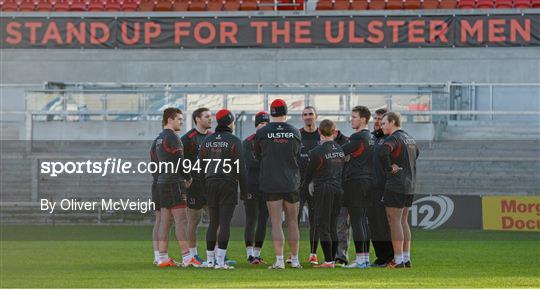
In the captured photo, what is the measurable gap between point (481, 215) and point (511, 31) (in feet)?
33.9

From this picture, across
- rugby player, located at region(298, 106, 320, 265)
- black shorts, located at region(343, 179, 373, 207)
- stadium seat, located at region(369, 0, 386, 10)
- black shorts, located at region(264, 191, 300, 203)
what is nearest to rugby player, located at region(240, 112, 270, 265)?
rugby player, located at region(298, 106, 320, 265)

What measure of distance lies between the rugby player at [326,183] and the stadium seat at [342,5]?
1889 cm

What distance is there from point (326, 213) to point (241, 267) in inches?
48.8

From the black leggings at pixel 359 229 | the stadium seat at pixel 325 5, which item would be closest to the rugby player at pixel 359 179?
the black leggings at pixel 359 229

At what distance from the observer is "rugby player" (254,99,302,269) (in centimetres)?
1323

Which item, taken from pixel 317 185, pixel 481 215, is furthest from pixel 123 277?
pixel 481 215

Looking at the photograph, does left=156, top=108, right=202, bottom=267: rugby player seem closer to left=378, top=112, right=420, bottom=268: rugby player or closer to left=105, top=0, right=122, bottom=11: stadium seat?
left=378, top=112, right=420, bottom=268: rugby player

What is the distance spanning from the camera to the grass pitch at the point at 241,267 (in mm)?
11875

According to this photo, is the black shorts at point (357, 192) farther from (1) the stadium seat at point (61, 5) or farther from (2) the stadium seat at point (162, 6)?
(1) the stadium seat at point (61, 5)

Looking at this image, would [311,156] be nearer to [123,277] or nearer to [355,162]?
[355,162]

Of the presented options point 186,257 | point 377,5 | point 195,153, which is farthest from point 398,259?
point 377,5

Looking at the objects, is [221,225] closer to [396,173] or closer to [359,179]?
[359,179]

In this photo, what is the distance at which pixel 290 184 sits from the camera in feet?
43.5

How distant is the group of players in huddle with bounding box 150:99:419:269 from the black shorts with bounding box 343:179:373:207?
1 centimetres
